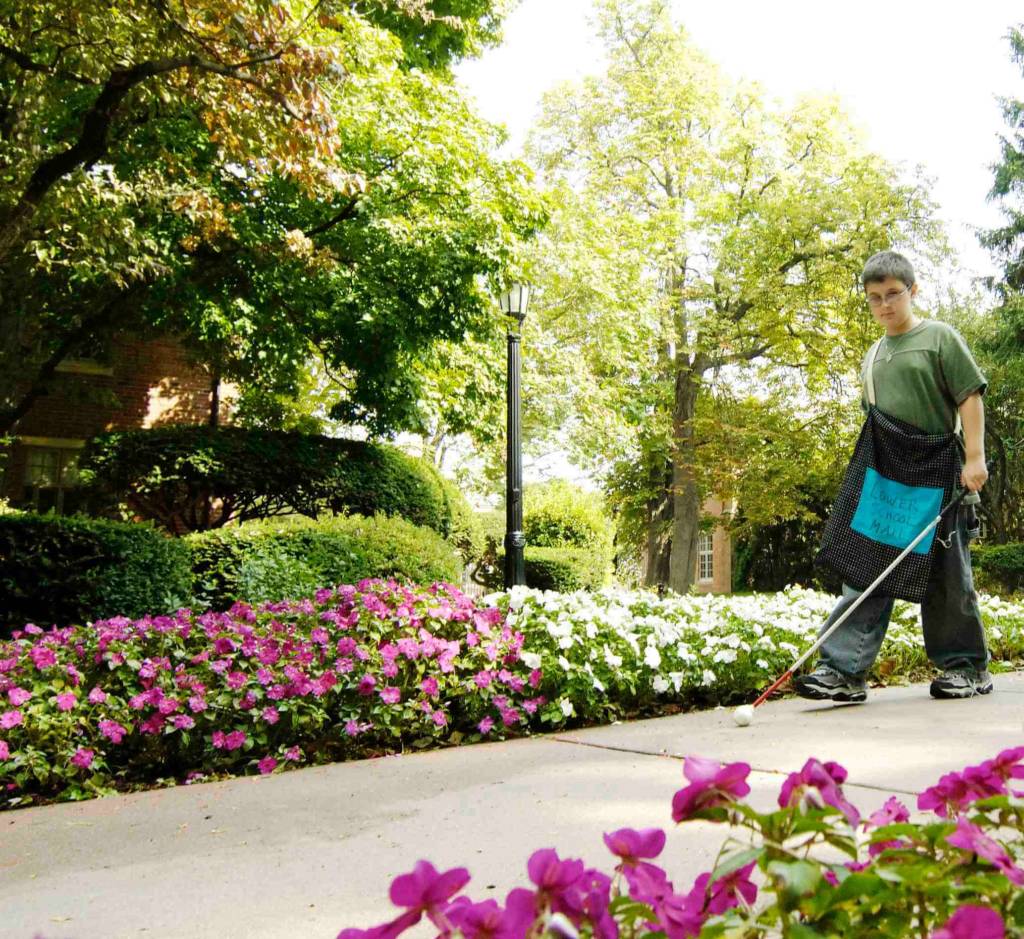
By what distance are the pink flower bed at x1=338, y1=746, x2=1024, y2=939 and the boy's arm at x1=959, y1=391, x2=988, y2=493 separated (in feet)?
11.0

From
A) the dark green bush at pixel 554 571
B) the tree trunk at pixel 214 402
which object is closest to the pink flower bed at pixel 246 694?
the dark green bush at pixel 554 571

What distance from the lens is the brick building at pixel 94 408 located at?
49.5ft

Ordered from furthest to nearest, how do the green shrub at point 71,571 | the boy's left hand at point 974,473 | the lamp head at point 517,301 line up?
the lamp head at point 517,301 < the green shrub at point 71,571 < the boy's left hand at point 974,473

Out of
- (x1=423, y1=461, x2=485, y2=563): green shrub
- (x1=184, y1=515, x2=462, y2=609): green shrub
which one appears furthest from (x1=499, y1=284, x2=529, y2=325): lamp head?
(x1=423, y1=461, x2=485, y2=563): green shrub

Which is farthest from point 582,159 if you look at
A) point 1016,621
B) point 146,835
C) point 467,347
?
point 146,835

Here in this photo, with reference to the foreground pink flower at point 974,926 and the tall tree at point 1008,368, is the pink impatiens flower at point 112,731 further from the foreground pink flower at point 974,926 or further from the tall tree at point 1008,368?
the tall tree at point 1008,368

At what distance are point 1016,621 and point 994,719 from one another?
4.12 meters

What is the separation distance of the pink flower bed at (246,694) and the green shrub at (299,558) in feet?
13.2

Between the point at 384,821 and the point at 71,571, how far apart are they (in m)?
6.08

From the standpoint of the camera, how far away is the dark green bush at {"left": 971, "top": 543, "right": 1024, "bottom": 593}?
18.9m

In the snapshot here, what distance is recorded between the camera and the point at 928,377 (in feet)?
14.6

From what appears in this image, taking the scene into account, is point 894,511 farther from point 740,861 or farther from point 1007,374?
point 1007,374

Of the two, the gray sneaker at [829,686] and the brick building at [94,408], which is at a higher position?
the brick building at [94,408]

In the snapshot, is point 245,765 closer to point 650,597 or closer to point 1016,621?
point 650,597
